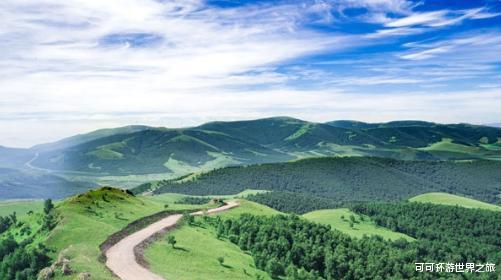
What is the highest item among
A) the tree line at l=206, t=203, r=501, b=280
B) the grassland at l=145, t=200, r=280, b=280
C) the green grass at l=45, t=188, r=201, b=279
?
the green grass at l=45, t=188, r=201, b=279

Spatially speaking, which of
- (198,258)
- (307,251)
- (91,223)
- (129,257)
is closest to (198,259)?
(198,258)

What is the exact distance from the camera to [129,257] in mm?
→ 98312

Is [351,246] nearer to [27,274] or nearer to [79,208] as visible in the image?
[79,208]

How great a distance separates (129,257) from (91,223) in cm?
2995

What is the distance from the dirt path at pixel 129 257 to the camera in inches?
3403

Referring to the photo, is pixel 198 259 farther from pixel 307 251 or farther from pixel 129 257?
pixel 307 251

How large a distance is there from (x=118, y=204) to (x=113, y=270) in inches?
2602

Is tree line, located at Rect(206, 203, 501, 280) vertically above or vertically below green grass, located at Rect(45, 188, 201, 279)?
below

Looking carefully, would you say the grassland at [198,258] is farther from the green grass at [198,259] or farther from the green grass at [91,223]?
the green grass at [91,223]

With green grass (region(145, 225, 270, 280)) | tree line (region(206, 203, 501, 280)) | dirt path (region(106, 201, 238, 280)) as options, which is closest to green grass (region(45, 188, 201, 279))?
dirt path (region(106, 201, 238, 280))

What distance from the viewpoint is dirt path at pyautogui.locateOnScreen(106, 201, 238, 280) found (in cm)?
8644

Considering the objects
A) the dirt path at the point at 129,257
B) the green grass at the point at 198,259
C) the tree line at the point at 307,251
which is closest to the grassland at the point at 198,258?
the green grass at the point at 198,259

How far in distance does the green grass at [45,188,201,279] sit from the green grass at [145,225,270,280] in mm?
13174

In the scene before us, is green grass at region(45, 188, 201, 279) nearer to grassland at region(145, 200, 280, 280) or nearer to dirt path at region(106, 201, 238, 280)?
dirt path at region(106, 201, 238, 280)
